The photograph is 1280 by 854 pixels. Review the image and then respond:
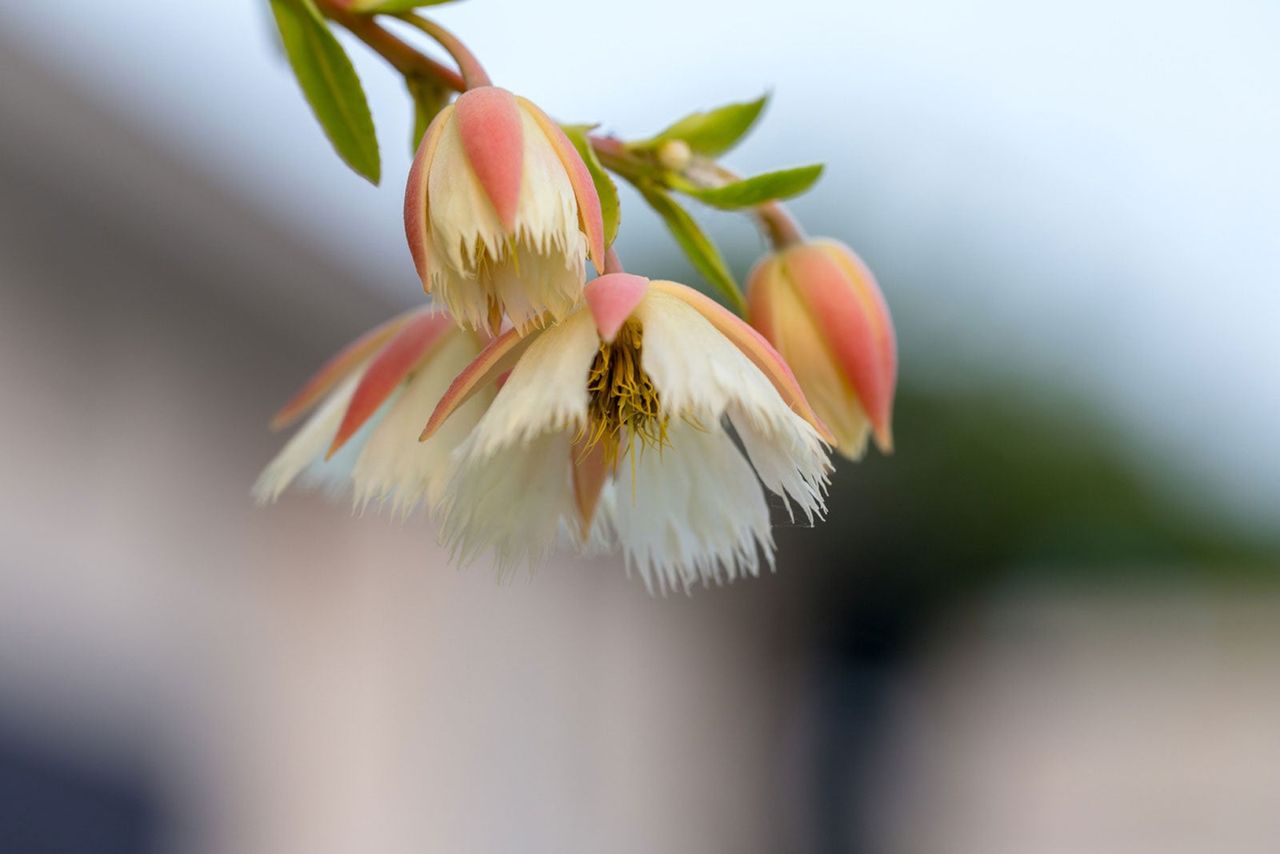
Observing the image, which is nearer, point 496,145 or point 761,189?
point 496,145

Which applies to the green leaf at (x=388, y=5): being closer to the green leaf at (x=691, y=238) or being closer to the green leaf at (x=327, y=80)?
the green leaf at (x=327, y=80)

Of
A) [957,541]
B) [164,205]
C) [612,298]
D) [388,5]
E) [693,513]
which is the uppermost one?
[388,5]

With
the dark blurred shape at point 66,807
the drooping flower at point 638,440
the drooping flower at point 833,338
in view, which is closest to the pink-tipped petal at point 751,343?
the drooping flower at point 638,440

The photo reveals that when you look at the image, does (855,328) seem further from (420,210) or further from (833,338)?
(420,210)

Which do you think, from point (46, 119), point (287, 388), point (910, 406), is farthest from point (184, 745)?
point (910, 406)

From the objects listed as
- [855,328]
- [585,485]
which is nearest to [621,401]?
[585,485]

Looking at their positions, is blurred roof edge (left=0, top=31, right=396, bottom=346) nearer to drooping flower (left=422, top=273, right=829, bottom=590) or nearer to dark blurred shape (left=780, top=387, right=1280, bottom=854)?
drooping flower (left=422, top=273, right=829, bottom=590)
